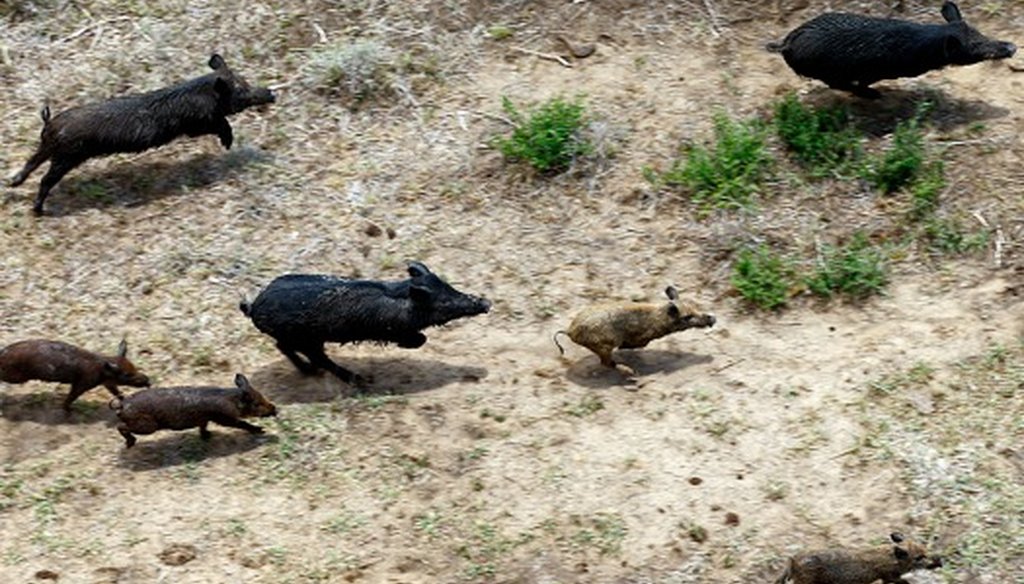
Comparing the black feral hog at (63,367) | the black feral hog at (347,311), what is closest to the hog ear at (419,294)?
the black feral hog at (347,311)

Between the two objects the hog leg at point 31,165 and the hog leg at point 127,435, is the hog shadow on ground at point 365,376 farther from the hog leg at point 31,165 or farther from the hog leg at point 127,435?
the hog leg at point 31,165

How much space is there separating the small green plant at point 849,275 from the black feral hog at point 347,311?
2.18 meters

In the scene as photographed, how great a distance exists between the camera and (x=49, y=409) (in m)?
10.6

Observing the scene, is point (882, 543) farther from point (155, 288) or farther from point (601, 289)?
point (155, 288)

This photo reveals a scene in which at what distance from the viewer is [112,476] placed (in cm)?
997

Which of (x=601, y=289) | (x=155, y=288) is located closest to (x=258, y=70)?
(x=155, y=288)

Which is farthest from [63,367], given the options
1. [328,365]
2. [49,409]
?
[328,365]

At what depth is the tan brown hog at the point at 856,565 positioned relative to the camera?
9016mm

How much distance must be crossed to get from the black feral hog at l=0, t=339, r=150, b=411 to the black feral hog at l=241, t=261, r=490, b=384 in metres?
0.90

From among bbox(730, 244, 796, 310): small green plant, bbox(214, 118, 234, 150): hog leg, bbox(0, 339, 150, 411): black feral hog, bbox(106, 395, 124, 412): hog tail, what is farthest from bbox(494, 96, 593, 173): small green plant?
bbox(106, 395, 124, 412): hog tail

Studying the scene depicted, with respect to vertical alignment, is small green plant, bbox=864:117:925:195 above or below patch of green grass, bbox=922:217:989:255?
above

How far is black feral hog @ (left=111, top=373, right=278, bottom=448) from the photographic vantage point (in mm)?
10023

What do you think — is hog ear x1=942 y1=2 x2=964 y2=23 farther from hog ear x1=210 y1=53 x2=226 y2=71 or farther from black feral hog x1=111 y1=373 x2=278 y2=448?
black feral hog x1=111 y1=373 x2=278 y2=448

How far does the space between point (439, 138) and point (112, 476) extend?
4055mm
